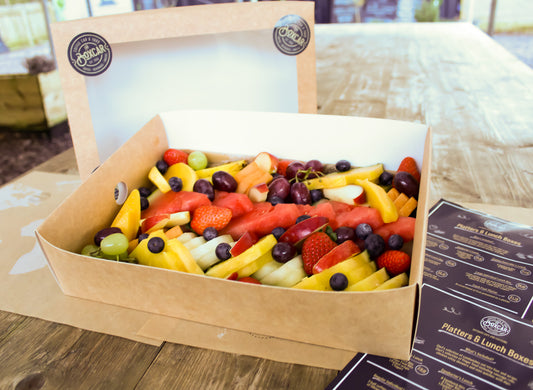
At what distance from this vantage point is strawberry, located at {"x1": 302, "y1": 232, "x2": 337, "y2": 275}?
72 cm

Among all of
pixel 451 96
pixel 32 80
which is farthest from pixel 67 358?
pixel 32 80

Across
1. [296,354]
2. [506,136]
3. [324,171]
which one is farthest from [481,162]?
[296,354]

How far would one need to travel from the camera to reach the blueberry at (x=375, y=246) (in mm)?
742

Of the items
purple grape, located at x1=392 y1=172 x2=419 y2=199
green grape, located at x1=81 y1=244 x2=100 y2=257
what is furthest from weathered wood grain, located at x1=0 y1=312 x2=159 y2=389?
purple grape, located at x1=392 y1=172 x2=419 y2=199

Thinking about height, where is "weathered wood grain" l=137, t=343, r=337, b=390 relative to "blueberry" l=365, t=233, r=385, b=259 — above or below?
below

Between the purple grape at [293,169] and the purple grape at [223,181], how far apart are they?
5.2 inches

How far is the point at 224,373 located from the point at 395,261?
0.31 metres

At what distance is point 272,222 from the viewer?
863 mm

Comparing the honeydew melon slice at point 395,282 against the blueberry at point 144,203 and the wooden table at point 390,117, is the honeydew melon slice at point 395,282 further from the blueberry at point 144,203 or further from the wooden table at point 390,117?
the blueberry at point 144,203

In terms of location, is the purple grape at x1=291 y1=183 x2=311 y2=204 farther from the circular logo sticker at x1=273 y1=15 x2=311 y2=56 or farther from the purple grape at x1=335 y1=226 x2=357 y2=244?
the circular logo sticker at x1=273 y1=15 x2=311 y2=56

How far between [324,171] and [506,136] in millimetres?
639

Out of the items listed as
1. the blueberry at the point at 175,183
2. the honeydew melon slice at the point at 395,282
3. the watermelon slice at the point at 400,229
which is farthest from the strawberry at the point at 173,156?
the honeydew melon slice at the point at 395,282

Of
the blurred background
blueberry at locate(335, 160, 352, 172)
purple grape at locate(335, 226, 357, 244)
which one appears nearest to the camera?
purple grape at locate(335, 226, 357, 244)

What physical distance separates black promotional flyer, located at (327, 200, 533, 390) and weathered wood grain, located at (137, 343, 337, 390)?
0.04 metres
